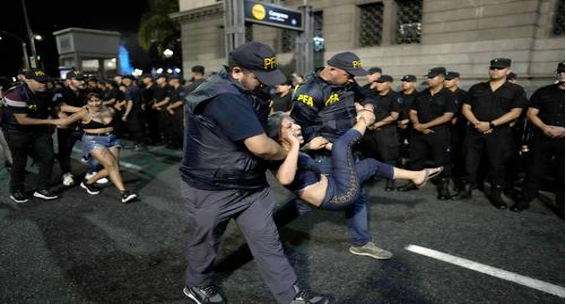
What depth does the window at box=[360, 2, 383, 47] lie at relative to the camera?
41.5 feet

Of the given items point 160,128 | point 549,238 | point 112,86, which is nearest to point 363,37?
point 160,128

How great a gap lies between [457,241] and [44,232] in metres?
4.77

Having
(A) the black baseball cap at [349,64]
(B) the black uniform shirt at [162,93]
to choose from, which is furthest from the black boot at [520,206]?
(B) the black uniform shirt at [162,93]

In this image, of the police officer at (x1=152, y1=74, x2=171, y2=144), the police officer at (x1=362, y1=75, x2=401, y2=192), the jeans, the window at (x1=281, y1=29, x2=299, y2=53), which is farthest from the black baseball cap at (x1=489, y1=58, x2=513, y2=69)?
the window at (x1=281, y1=29, x2=299, y2=53)

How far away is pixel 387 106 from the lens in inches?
238

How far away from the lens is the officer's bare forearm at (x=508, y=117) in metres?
4.69

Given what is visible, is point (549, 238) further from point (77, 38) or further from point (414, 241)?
point (77, 38)

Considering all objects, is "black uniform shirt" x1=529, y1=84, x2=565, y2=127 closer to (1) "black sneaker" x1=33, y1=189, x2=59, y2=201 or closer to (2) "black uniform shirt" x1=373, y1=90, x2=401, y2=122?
(2) "black uniform shirt" x1=373, y1=90, x2=401, y2=122

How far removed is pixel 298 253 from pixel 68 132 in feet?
17.6

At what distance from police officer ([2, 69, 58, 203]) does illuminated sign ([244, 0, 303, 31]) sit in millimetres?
4974

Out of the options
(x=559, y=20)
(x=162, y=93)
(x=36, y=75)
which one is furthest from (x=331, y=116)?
(x=559, y=20)

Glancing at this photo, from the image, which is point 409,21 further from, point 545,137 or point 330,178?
point 330,178

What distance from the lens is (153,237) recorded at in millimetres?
3932

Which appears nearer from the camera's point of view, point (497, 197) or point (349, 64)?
point (349, 64)
